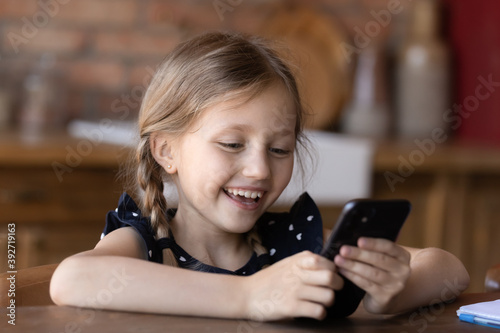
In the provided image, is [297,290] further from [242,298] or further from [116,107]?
[116,107]

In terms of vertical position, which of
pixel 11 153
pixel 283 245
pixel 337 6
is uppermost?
pixel 337 6

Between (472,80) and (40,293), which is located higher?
(472,80)

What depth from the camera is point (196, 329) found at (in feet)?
2.60

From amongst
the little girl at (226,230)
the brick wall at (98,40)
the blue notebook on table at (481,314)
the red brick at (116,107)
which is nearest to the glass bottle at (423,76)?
the brick wall at (98,40)

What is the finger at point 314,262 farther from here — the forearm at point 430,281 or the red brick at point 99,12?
the red brick at point 99,12

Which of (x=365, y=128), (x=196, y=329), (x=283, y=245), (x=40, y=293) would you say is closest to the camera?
(x=196, y=329)

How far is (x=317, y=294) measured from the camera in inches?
33.1

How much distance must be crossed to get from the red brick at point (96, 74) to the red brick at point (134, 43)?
6 cm

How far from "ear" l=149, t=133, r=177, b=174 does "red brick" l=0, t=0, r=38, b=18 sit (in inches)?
72.2

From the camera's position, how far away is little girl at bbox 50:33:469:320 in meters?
0.86

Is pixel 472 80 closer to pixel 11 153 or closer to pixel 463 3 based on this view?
pixel 463 3

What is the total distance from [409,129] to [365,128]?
0.19 metres

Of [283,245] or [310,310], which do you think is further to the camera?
[283,245]

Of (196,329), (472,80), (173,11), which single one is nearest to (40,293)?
(196,329)
